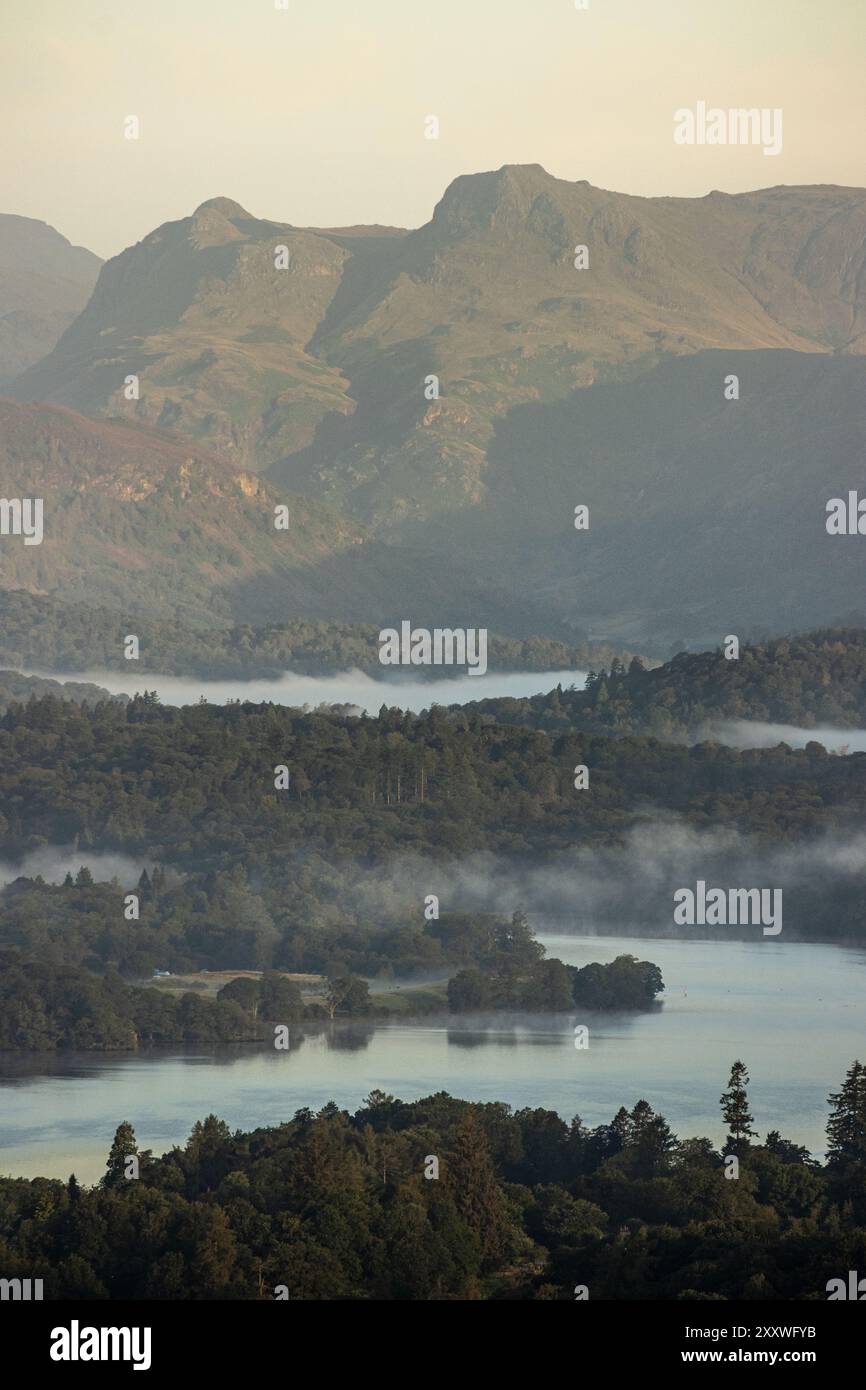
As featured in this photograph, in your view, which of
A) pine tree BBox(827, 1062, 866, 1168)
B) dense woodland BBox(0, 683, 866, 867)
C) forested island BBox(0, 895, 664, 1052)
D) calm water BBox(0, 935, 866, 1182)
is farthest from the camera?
dense woodland BBox(0, 683, 866, 867)

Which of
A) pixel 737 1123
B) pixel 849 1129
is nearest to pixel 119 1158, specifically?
pixel 737 1123

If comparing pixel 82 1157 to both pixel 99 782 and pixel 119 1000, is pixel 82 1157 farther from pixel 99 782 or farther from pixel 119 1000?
pixel 99 782

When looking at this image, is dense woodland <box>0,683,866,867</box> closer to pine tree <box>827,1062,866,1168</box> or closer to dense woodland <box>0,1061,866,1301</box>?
pine tree <box>827,1062,866,1168</box>

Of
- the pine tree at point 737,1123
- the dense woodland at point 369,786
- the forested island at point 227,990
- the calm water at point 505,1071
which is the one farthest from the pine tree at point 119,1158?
the dense woodland at point 369,786

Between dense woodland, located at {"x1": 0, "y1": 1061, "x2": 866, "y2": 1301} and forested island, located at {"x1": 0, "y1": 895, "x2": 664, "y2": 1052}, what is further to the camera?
forested island, located at {"x1": 0, "y1": 895, "x2": 664, "y2": 1052}

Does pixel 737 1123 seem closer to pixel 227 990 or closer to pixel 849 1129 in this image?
pixel 849 1129

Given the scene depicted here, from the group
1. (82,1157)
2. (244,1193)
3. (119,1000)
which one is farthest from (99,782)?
(244,1193)

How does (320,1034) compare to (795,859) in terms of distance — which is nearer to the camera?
(320,1034)

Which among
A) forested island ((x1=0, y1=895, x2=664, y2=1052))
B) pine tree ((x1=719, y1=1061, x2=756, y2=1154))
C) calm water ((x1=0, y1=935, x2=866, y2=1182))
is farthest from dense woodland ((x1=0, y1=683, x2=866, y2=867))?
pine tree ((x1=719, y1=1061, x2=756, y2=1154))
